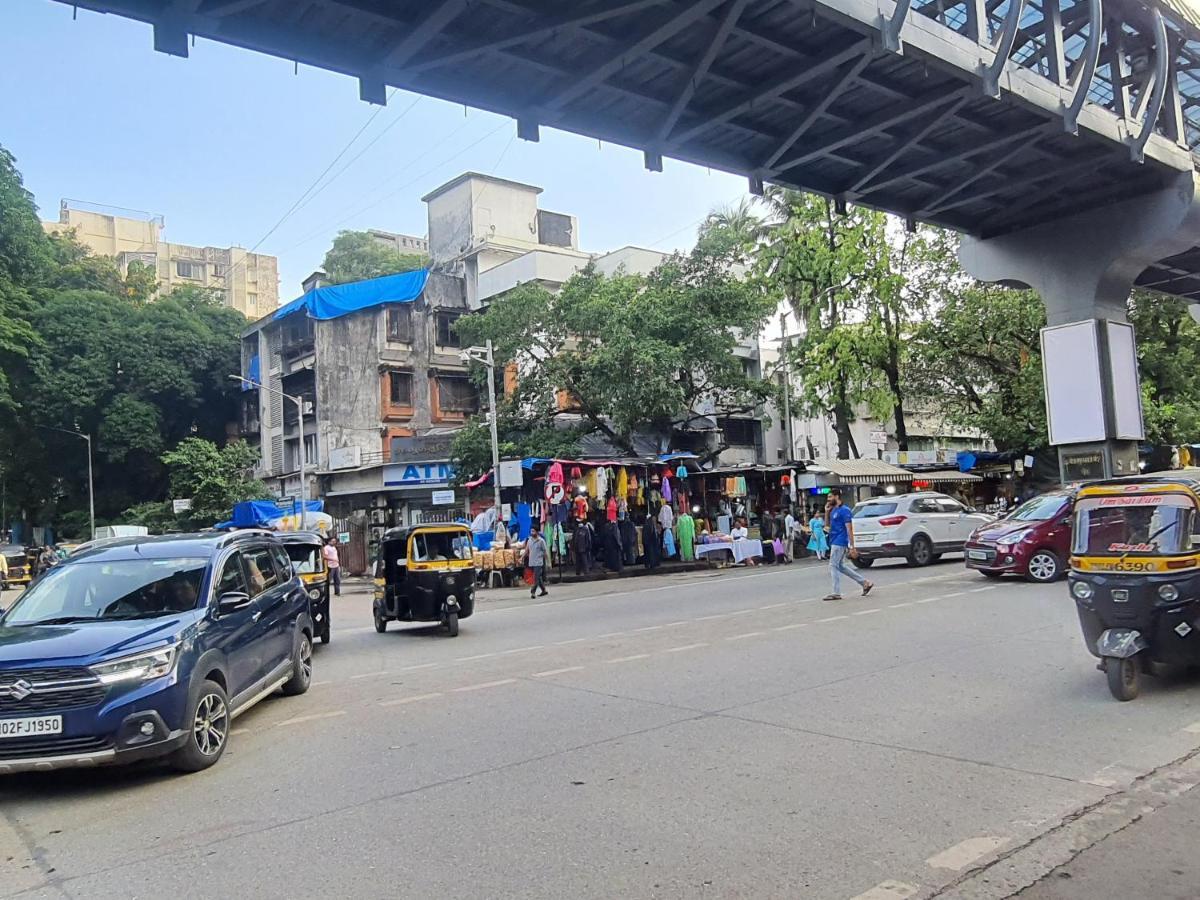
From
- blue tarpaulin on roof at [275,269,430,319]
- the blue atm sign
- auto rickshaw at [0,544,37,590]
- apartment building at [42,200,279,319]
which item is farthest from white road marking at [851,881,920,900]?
apartment building at [42,200,279,319]

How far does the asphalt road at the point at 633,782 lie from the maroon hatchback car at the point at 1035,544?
6169 millimetres

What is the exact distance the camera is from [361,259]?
191 feet

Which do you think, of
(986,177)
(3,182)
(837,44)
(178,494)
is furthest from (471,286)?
(837,44)

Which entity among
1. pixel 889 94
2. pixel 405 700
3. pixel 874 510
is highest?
→ pixel 889 94

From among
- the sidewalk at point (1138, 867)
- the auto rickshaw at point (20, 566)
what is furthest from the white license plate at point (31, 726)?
the auto rickshaw at point (20, 566)

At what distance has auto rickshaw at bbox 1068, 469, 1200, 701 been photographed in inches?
293

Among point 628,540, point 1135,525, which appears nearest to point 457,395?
point 628,540

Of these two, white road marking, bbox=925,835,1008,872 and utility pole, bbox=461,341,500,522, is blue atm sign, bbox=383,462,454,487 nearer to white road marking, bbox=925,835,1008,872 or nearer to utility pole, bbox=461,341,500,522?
utility pole, bbox=461,341,500,522

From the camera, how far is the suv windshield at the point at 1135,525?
7652 millimetres

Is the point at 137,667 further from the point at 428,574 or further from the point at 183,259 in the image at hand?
the point at 183,259

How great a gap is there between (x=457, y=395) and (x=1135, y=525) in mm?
34335

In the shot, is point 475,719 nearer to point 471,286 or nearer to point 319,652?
point 319,652

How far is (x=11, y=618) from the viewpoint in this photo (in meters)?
7.18

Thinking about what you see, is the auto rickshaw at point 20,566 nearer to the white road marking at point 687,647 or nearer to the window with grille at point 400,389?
the window with grille at point 400,389
